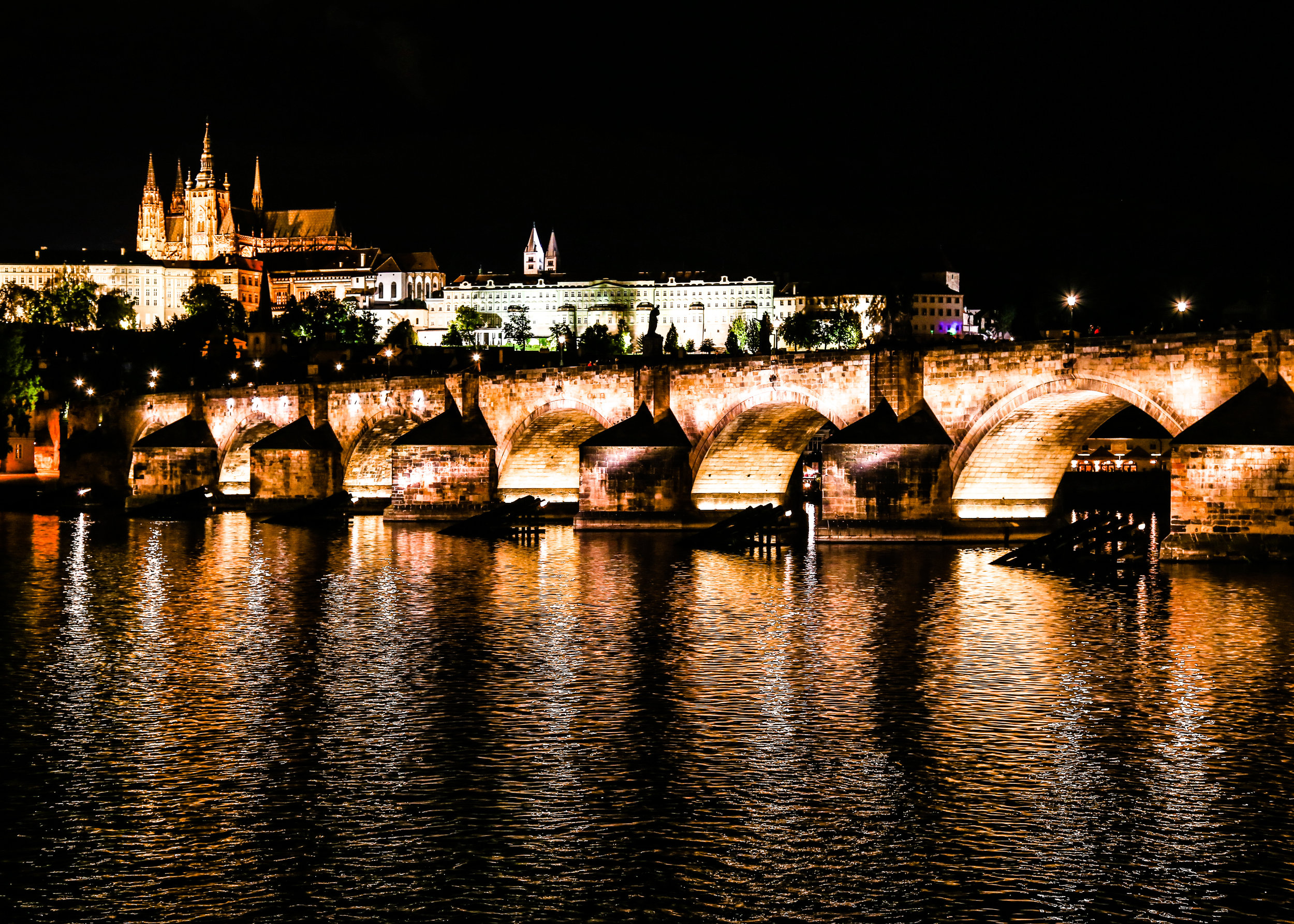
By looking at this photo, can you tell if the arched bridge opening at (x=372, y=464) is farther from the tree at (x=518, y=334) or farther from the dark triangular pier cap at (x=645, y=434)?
the tree at (x=518, y=334)

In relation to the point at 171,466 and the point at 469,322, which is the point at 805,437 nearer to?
the point at 171,466

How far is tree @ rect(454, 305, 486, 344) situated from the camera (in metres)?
192

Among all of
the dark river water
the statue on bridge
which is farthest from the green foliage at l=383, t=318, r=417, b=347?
the dark river water

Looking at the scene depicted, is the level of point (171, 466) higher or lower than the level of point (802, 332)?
lower

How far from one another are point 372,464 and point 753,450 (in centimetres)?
2050

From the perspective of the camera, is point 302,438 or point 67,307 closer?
point 302,438

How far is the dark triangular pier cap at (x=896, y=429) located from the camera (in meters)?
35.6

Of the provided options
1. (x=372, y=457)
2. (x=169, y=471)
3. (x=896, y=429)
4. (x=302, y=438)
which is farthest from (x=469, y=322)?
(x=896, y=429)

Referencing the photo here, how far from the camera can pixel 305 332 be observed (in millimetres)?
158000

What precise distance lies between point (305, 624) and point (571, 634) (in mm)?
4627

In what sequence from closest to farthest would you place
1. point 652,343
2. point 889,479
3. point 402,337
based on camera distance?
point 889,479 → point 652,343 → point 402,337

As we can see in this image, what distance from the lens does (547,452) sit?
50469mm

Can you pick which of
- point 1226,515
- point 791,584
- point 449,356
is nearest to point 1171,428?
point 1226,515

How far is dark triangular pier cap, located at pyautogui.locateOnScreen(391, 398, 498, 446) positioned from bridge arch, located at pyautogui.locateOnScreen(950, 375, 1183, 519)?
17423mm
